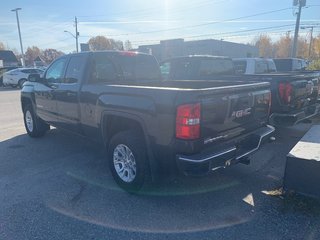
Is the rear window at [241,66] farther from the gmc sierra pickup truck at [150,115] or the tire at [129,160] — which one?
the tire at [129,160]

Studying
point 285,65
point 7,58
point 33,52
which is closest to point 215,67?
point 285,65

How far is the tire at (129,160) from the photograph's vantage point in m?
3.53

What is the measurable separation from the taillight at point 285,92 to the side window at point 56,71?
13.7 ft

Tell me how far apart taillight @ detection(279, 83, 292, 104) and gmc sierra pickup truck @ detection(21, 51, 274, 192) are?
124cm

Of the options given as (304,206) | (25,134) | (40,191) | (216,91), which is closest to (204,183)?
(304,206)

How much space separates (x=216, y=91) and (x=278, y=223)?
1633 millimetres

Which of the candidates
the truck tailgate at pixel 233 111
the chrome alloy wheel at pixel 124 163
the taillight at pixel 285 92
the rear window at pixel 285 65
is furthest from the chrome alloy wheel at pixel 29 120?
A: the rear window at pixel 285 65

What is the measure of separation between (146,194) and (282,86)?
3.35 metres

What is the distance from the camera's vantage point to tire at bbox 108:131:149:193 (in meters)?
3.53

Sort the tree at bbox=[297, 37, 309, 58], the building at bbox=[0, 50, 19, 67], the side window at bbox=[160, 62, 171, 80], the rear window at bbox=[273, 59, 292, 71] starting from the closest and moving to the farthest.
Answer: the side window at bbox=[160, 62, 171, 80], the rear window at bbox=[273, 59, 292, 71], the building at bbox=[0, 50, 19, 67], the tree at bbox=[297, 37, 309, 58]

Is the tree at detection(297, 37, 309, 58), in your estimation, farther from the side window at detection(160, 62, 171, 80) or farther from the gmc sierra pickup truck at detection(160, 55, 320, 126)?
the gmc sierra pickup truck at detection(160, 55, 320, 126)

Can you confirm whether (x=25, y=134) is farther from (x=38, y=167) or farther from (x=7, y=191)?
(x=7, y=191)

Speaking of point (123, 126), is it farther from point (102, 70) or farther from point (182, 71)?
point (182, 71)

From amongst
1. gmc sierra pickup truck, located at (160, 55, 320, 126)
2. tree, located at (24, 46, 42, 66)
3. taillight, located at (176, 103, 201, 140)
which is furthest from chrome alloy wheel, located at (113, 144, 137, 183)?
tree, located at (24, 46, 42, 66)
